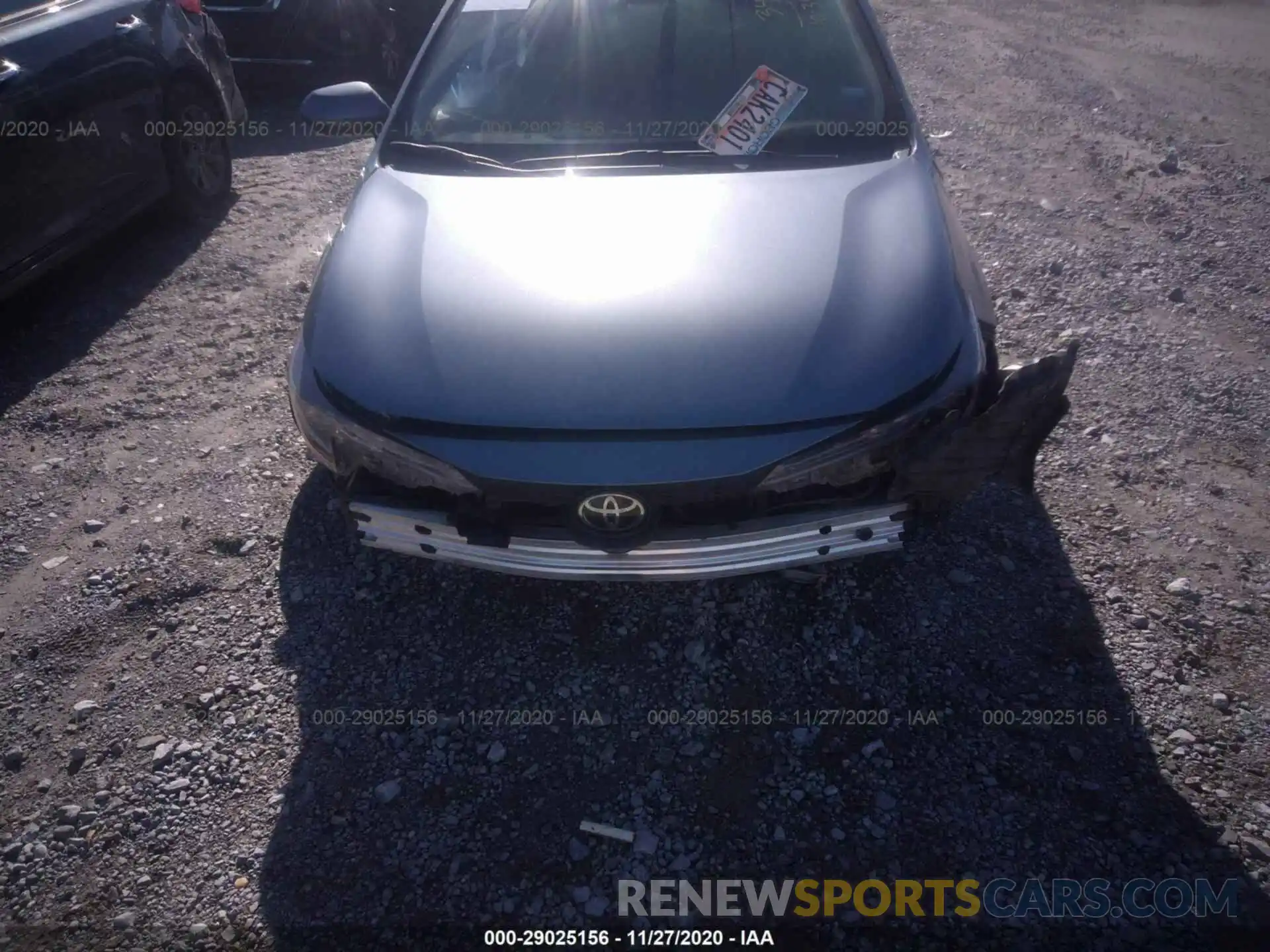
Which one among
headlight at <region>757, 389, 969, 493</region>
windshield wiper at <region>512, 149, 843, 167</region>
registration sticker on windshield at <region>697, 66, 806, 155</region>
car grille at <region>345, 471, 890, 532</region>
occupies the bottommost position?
car grille at <region>345, 471, 890, 532</region>

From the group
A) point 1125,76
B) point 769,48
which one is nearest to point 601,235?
point 769,48

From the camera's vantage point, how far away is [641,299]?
→ 221cm

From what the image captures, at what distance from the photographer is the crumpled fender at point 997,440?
2068mm

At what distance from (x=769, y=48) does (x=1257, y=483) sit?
7.56 feet

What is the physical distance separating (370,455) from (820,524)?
44.9 inches

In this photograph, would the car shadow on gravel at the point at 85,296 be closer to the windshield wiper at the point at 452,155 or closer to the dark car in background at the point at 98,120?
the dark car in background at the point at 98,120

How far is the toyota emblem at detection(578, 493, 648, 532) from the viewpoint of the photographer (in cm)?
201

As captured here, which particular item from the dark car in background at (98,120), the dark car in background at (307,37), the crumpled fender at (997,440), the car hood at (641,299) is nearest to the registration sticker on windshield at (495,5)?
the car hood at (641,299)

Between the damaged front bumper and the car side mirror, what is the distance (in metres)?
1.75

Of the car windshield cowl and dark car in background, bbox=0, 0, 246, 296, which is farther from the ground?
the car windshield cowl

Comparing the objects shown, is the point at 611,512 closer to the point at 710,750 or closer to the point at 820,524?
the point at 820,524

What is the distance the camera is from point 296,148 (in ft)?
20.2

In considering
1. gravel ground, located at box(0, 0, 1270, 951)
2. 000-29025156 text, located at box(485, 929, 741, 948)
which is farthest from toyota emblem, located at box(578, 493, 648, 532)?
000-29025156 text, located at box(485, 929, 741, 948)

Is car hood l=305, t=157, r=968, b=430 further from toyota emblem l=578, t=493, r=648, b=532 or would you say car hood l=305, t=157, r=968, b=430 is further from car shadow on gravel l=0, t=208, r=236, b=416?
car shadow on gravel l=0, t=208, r=236, b=416
